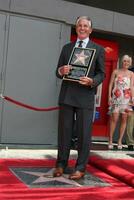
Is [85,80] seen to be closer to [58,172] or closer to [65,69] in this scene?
→ [65,69]

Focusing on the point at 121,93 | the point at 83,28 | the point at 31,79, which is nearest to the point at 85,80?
the point at 83,28

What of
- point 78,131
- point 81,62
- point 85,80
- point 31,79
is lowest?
point 78,131

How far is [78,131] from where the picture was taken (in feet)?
17.3

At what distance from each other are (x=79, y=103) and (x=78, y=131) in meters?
0.35

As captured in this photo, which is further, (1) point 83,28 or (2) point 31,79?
(2) point 31,79

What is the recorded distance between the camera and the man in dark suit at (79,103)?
5.18 metres

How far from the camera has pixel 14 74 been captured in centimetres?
733

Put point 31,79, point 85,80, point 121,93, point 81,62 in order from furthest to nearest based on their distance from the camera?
point 121,93
point 31,79
point 81,62
point 85,80

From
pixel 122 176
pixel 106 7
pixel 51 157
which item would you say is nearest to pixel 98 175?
pixel 122 176

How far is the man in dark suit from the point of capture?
5.18 m

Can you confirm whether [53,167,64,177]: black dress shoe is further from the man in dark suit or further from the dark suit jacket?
the dark suit jacket

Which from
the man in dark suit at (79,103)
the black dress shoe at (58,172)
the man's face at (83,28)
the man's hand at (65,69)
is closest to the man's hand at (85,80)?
the man in dark suit at (79,103)

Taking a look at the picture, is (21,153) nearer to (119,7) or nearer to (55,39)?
(55,39)

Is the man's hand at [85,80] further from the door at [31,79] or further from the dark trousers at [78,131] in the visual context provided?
the door at [31,79]
